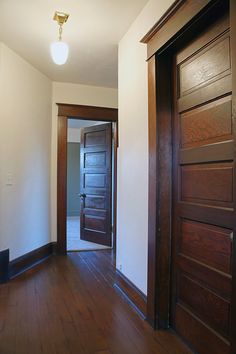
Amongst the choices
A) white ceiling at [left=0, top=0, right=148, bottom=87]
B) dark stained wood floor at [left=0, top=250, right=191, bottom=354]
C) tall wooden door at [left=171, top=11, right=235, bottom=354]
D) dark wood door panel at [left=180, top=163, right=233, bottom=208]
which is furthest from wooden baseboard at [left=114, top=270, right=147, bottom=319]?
white ceiling at [left=0, top=0, right=148, bottom=87]

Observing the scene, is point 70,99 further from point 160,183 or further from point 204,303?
point 204,303

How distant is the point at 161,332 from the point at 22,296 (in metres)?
A: 1.43

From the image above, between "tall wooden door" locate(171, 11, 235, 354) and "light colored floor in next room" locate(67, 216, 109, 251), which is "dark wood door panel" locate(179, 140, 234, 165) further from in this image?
"light colored floor in next room" locate(67, 216, 109, 251)

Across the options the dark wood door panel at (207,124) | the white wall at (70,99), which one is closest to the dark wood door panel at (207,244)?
the dark wood door panel at (207,124)

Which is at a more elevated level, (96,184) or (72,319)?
(96,184)

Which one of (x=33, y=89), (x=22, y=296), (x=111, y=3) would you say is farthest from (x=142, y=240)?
(x=33, y=89)

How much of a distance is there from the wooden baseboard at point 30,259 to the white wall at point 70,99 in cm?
19

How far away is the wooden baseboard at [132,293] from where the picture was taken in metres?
2.44

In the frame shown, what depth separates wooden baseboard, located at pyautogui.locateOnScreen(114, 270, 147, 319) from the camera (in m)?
2.44

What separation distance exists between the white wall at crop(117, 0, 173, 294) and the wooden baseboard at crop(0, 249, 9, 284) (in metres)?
1.26

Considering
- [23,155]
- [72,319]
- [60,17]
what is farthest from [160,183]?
[23,155]

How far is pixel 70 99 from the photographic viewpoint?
4.52 metres

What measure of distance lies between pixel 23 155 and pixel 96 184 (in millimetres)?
1767

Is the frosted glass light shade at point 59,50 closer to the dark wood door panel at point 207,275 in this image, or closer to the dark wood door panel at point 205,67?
the dark wood door panel at point 205,67
